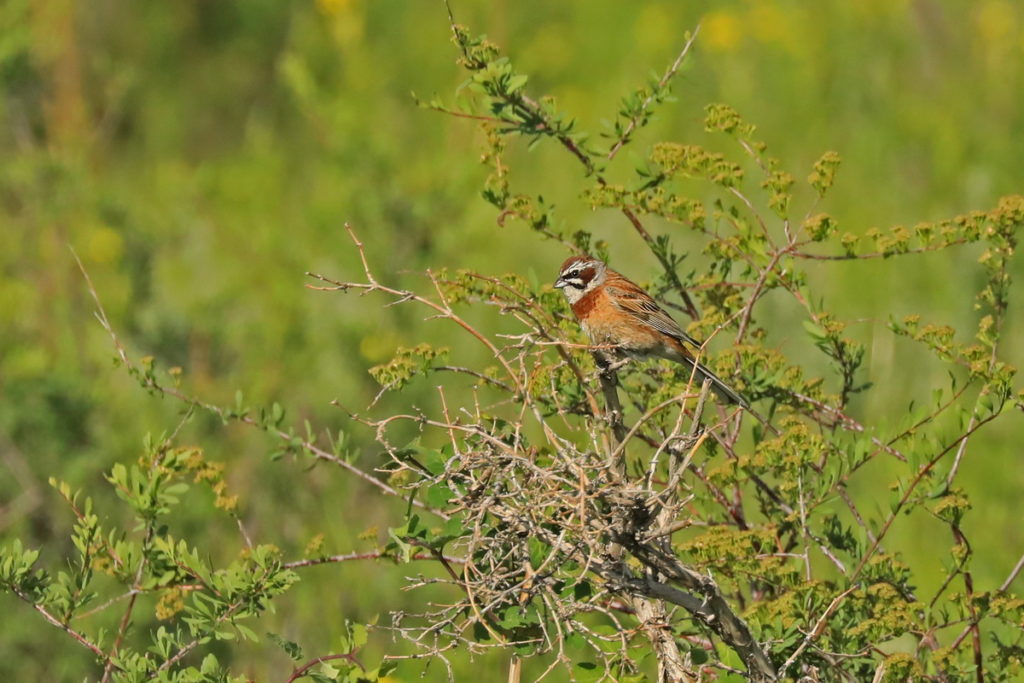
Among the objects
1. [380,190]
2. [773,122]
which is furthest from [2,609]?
[773,122]

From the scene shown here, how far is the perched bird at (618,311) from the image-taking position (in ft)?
13.3

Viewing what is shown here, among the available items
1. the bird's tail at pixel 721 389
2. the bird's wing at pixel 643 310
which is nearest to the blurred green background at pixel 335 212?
the bird's tail at pixel 721 389

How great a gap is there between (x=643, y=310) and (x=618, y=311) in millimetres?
127

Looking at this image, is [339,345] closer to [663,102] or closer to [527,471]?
[663,102]

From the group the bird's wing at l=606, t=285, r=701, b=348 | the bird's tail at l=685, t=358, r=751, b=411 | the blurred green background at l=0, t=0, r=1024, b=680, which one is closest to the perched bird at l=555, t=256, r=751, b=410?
the bird's wing at l=606, t=285, r=701, b=348

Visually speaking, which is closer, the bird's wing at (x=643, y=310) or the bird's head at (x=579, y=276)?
A: the bird's head at (x=579, y=276)

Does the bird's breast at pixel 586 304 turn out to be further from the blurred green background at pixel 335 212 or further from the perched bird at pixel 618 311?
the blurred green background at pixel 335 212

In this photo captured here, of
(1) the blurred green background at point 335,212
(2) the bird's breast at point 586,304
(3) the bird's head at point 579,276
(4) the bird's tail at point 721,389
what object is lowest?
Answer: (4) the bird's tail at point 721,389

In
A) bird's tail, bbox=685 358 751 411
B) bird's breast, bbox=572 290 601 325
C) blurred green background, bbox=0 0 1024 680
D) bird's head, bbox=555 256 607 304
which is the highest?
blurred green background, bbox=0 0 1024 680

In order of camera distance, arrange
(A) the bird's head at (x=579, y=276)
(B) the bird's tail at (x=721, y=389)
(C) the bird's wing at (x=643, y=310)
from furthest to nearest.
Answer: (C) the bird's wing at (x=643, y=310) < (A) the bird's head at (x=579, y=276) < (B) the bird's tail at (x=721, y=389)

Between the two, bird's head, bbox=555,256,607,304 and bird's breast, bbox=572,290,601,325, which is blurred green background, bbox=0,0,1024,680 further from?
bird's breast, bbox=572,290,601,325

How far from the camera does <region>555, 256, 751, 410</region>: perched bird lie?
4.06m

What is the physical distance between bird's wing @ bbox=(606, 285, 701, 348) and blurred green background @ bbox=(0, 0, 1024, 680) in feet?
2.52

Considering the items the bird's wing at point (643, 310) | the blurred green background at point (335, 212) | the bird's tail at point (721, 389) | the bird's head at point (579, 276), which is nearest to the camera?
the bird's tail at point (721, 389)
